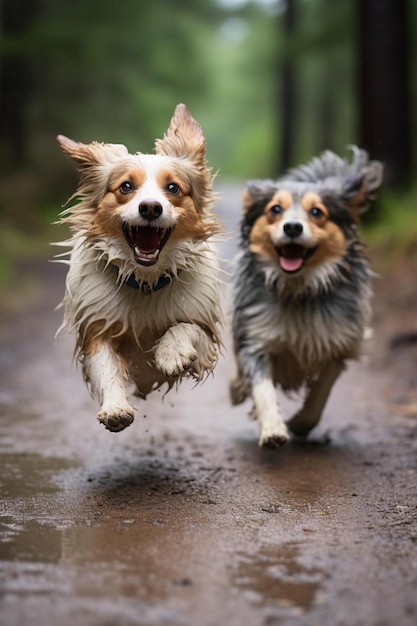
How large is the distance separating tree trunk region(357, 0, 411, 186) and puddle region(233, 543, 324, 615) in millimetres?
10710

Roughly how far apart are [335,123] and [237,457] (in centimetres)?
2496

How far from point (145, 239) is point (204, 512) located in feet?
4.55

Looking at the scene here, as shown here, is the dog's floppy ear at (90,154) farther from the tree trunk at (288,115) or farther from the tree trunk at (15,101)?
the tree trunk at (288,115)

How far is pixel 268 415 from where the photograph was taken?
5555 millimetres

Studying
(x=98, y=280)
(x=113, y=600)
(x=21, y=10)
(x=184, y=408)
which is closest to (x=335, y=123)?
(x=21, y=10)

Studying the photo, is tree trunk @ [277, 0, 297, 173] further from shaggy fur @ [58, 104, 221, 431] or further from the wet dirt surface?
shaggy fur @ [58, 104, 221, 431]

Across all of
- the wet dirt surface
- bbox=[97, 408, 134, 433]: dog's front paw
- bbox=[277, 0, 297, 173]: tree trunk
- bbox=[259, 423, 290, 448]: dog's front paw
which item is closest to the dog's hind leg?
bbox=[259, 423, 290, 448]: dog's front paw

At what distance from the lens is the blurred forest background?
533 inches

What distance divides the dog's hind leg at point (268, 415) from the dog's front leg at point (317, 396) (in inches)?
16.9

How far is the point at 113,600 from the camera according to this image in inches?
117

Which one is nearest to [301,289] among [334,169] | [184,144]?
[334,169]

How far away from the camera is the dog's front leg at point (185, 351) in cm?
466

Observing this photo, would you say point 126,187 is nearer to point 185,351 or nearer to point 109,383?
point 185,351

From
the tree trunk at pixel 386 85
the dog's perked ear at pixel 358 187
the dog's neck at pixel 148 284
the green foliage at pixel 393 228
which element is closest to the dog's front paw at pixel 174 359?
the dog's neck at pixel 148 284
